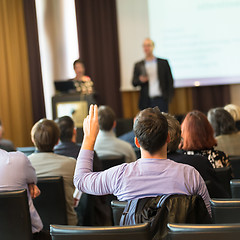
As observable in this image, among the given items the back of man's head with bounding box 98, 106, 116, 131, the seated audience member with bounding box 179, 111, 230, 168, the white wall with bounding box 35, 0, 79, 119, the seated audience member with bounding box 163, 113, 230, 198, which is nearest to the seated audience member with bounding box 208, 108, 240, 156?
the seated audience member with bounding box 179, 111, 230, 168

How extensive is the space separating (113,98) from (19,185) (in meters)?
5.93

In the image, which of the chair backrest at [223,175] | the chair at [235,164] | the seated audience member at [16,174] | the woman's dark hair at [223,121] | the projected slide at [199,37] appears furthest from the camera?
the projected slide at [199,37]

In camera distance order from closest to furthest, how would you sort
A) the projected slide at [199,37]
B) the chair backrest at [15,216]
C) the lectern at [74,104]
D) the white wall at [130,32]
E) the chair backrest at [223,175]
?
the chair backrest at [15,216], the chair backrest at [223,175], the lectern at [74,104], the projected slide at [199,37], the white wall at [130,32]

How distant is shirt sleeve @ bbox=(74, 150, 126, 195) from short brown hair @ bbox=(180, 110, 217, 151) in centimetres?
130

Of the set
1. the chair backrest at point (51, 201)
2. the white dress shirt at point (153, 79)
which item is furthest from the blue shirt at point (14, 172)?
the white dress shirt at point (153, 79)

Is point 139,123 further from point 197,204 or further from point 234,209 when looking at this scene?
point 234,209

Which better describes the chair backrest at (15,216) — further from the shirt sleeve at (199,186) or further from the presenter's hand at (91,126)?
the shirt sleeve at (199,186)

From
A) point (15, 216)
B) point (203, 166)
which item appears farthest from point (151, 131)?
point (15, 216)

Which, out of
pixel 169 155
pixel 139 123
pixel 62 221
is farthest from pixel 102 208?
pixel 139 123

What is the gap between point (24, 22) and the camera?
811 cm

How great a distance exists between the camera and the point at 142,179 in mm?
1902

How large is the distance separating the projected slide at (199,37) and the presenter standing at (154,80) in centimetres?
79

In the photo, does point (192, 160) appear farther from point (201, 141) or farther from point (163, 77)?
point (163, 77)

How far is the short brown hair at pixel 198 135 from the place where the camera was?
3.15 meters
